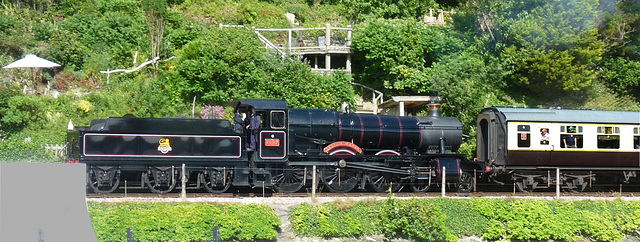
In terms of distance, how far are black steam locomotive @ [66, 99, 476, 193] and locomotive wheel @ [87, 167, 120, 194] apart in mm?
27

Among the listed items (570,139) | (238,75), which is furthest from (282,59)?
(570,139)

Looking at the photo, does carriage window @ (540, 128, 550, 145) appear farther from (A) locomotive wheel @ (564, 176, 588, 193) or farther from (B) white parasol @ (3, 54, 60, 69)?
(B) white parasol @ (3, 54, 60, 69)

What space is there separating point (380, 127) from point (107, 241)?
8854mm

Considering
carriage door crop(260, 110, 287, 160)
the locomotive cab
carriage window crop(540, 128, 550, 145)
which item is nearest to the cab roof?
the locomotive cab

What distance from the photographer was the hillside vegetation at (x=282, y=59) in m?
25.5

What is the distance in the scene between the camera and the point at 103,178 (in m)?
17.0

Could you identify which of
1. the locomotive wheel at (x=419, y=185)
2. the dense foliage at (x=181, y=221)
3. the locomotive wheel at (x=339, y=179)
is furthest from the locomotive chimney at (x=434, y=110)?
the dense foliage at (x=181, y=221)

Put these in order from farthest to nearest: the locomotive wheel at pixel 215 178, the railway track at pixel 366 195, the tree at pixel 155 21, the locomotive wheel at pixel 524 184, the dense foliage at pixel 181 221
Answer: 1. the tree at pixel 155 21
2. the locomotive wheel at pixel 524 184
3. the locomotive wheel at pixel 215 178
4. the railway track at pixel 366 195
5. the dense foliage at pixel 181 221

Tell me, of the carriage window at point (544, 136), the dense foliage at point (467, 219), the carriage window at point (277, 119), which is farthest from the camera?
the carriage window at point (544, 136)

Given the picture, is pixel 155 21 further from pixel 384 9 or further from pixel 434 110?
pixel 434 110

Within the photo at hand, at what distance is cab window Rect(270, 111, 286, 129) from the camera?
1792cm

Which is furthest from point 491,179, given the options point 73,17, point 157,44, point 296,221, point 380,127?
point 73,17

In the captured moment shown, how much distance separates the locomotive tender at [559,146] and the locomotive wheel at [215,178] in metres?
8.15

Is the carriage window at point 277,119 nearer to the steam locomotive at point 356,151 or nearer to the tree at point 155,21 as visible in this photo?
the steam locomotive at point 356,151
